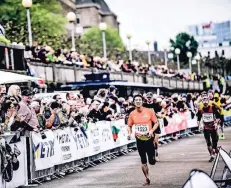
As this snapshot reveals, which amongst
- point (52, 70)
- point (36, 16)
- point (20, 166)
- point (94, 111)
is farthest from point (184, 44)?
point (20, 166)

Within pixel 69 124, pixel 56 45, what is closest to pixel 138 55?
pixel 56 45

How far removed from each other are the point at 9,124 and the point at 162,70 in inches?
A: 1611

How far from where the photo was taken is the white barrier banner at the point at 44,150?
48.6 ft

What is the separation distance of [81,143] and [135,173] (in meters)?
2.58

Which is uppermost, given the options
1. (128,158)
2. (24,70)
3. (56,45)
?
(56,45)

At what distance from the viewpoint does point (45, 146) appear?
15391mm

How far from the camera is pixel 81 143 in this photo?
18.1 metres

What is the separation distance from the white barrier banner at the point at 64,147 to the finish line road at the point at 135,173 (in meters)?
0.50

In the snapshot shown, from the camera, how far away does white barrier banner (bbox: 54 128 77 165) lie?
53.2 feet

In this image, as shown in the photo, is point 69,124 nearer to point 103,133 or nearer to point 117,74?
point 103,133

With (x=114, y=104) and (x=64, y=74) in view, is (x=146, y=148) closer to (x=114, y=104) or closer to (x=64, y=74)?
(x=114, y=104)

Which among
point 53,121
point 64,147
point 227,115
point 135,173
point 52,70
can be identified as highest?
point 52,70

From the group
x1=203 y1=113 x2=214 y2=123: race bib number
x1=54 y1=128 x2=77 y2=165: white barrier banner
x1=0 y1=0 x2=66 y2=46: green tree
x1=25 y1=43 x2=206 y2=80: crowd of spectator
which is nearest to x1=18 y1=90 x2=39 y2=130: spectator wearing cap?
x1=54 y1=128 x2=77 y2=165: white barrier banner

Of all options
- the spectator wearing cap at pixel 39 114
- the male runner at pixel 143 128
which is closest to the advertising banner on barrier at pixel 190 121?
the spectator wearing cap at pixel 39 114
